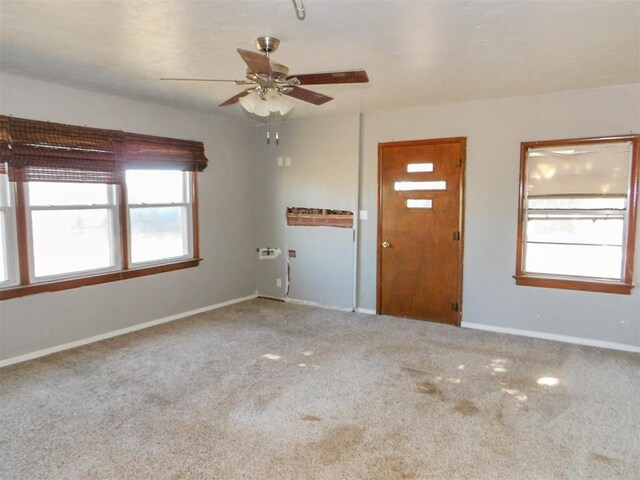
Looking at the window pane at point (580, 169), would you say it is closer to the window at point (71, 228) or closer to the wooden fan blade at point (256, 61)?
the wooden fan blade at point (256, 61)

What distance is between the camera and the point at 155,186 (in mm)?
4688

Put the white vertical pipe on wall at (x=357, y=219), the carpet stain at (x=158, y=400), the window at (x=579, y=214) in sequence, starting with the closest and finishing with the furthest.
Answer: the carpet stain at (x=158, y=400) < the window at (x=579, y=214) < the white vertical pipe on wall at (x=357, y=219)

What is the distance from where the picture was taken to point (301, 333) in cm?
444

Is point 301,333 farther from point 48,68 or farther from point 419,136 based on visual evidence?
point 48,68

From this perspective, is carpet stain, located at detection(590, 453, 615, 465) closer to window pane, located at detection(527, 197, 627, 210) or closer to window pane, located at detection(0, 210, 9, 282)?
window pane, located at detection(527, 197, 627, 210)

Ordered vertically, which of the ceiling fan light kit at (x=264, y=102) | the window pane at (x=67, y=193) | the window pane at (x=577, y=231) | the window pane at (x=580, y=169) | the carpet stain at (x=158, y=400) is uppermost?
the ceiling fan light kit at (x=264, y=102)

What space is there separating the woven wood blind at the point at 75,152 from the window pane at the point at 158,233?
1.59 ft

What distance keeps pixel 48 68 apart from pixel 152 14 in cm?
154

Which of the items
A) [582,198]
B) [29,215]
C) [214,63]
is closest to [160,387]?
[29,215]

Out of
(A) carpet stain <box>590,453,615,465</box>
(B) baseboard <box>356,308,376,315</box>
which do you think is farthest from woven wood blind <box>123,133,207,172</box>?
(A) carpet stain <box>590,453,615,465</box>

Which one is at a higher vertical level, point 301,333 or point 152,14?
point 152,14

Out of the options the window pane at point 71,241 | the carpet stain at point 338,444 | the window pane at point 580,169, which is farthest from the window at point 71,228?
the window pane at point 580,169

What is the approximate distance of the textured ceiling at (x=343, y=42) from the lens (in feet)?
7.53

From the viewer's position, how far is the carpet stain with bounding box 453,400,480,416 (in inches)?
111
